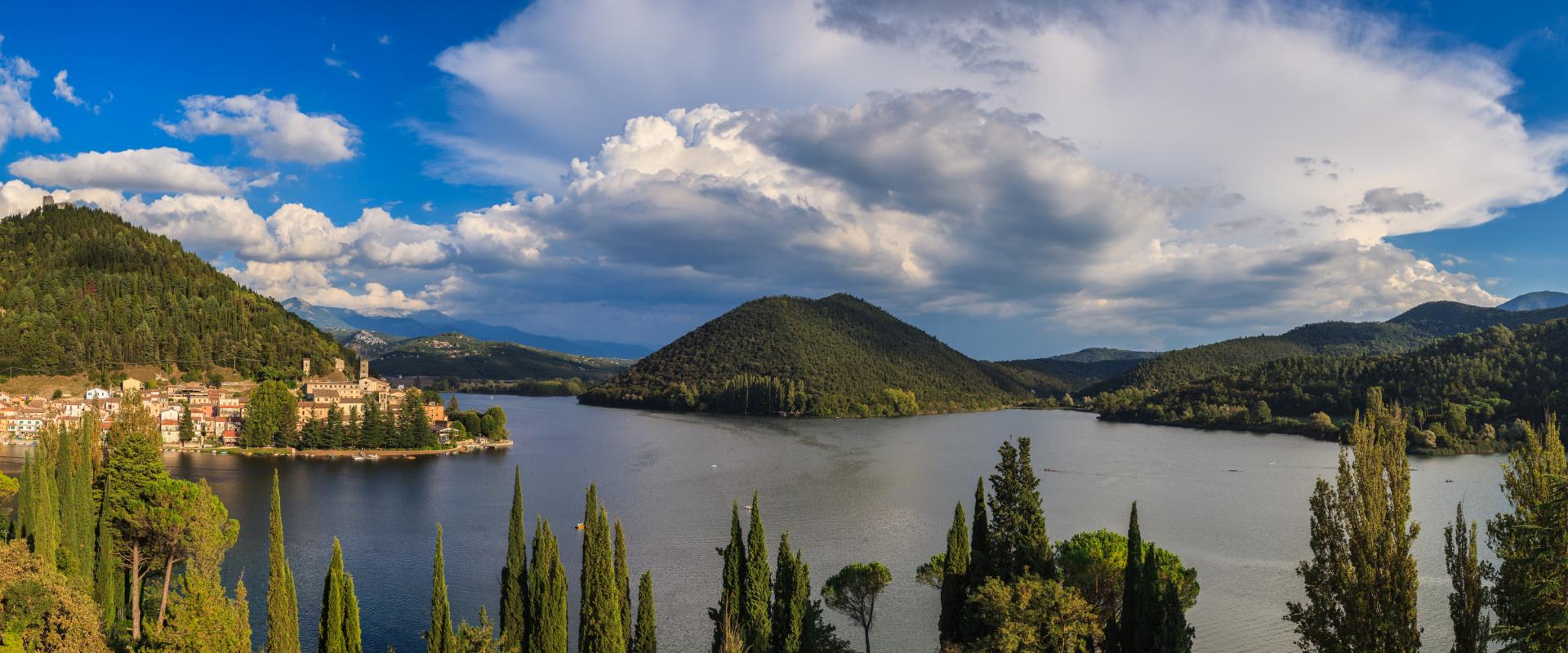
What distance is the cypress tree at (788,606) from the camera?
2394 centimetres

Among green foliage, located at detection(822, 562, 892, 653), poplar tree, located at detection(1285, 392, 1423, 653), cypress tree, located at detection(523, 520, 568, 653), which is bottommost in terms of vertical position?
green foliage, located at detection(822, 562, 892, 653)

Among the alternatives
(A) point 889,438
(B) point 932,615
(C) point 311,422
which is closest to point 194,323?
(C) point 311,422

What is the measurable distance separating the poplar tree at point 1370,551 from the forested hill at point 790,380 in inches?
5309

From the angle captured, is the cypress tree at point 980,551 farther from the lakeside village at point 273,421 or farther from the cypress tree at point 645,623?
the lakeside village at point 273,421

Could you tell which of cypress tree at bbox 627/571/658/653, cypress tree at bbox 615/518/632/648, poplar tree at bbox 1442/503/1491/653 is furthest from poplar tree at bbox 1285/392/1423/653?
cypress tree at bbox 615/518/632/648

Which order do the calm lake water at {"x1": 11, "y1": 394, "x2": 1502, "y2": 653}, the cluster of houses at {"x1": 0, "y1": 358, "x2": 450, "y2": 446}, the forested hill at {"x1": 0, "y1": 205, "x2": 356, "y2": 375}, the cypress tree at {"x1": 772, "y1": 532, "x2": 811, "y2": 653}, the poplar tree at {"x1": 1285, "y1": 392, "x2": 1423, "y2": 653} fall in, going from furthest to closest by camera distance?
the forested hill at {"x1": 0, "y1": 205, "x2": 356, "y2": 375}
the cluster of houses at {"x1": 0, "y1": 358, "x2": 450, "y2": 446}
the calm lake water at {"x1": 11, "y1": 394, "x2": 1502, "y2": 653}
the cypress tree at {"x1": 772, "y1": 532, "x2": 811, "y2": 653}
the poplar tree at {"x1": 1285, "y1": 392, "x2": 1423, "y2": 653}

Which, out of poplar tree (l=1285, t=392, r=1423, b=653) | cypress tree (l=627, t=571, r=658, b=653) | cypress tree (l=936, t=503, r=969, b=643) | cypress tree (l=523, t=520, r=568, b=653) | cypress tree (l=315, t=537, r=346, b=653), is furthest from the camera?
cypress tree (l=936, t=503, r=969, b=643)

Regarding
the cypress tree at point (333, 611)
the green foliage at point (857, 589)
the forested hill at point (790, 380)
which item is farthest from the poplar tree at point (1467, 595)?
the forested hill at point (790, 380)

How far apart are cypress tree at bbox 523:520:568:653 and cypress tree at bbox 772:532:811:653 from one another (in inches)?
235

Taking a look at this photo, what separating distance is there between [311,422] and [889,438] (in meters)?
66.4

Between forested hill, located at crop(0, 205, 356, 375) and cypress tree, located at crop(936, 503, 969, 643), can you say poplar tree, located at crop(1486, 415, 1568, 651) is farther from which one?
forested hill, located at crop(0, 205, 356, 375)

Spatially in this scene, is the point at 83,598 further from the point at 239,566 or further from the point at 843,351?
the point at 843,351

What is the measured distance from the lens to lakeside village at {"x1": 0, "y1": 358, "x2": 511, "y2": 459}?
86.9 metres

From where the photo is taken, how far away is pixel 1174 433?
119 metres
